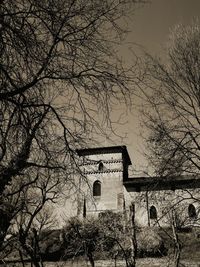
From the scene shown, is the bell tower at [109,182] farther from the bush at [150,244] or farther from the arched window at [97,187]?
the bush at [150,244]

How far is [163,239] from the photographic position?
2700 centimetres

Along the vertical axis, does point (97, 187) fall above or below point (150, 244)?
above

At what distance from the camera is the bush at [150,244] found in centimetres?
2462

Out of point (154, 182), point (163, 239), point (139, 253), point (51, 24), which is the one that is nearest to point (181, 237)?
point (163, 239)

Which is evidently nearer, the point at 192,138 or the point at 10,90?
the point at 10,90

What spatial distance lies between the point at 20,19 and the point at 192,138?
5815 millimetres

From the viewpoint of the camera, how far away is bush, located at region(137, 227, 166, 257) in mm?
24625

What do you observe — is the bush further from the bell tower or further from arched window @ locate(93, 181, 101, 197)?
arched window @ locate(93, 181, 101, 197)

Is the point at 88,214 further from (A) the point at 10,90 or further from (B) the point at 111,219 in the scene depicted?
(A) the point at 10,90

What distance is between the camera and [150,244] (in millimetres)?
25156

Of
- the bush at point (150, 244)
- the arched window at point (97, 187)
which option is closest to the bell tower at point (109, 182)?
the arched window at point (97, 187)

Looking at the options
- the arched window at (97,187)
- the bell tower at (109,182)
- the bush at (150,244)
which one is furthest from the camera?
the arched window at (97,187)

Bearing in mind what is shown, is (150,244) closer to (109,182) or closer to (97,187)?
(109,182)

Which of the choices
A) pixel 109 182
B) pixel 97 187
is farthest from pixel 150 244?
pixel 97 187
